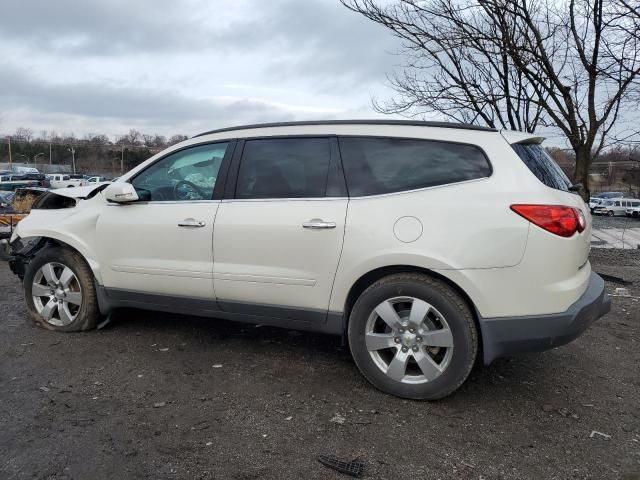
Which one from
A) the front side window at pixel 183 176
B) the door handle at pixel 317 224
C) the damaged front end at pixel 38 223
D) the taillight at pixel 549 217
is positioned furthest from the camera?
the damaged front end at pixel 38 223

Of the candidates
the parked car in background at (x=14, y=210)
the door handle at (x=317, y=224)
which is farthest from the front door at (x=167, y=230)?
the parked car in background at (x=14, y=210)

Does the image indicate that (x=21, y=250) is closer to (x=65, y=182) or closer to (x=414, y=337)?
(x=414, y=337)

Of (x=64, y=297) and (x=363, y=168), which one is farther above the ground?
(x=363, y=168)

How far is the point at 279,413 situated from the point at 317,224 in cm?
120

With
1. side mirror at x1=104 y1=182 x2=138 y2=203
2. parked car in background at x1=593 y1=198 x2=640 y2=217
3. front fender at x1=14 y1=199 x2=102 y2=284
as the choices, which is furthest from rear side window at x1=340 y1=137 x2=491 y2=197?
parked car in background at x1=593 y1=198 x2=640 y2=217

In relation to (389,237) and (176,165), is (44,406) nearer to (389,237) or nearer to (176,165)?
(176,165)

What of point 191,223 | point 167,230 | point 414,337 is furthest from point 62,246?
point 414,337

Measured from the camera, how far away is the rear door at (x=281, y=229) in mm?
3484

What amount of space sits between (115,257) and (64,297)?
28.2 inches

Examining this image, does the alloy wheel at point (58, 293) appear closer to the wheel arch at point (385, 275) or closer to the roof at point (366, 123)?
the roof at point (366, 123)

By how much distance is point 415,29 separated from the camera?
30.8 feet

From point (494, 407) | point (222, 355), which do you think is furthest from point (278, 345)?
point (494, 407)

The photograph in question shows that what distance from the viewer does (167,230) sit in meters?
4.01

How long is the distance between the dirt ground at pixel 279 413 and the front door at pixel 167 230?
57cm
